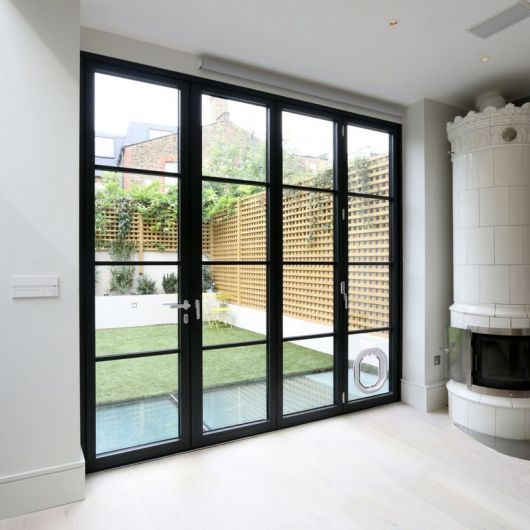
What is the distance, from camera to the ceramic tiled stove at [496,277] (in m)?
3.13

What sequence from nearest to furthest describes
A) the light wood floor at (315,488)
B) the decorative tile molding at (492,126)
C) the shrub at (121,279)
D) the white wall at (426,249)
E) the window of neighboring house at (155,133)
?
the light wood floor at (315,488) < the shrub at (121,279) < the window of neighboring house at (155,133) < the decorative tile molding at (492,126) < the white wall at (426,249)

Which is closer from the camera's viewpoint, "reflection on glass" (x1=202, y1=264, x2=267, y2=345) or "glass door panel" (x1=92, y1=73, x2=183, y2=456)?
"glass door panel" (x1=92, y1=73, x2=183, y2=456)

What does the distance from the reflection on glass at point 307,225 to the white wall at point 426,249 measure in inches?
33.1

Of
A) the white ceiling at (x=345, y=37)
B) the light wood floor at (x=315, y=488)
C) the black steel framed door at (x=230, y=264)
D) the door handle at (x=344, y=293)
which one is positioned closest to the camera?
the light wood floor at (x=315, y=488)

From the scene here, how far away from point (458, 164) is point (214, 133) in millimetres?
2074

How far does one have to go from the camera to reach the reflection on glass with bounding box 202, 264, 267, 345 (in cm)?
297

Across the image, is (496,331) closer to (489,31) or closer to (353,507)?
(353,507)

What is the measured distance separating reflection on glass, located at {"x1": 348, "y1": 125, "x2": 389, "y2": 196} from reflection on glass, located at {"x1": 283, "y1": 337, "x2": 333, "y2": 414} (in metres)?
1.45

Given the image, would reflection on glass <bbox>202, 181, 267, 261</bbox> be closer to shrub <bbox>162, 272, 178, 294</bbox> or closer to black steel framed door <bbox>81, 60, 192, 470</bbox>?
black steel framed door <bbox>81, 60, 192, 470</bbox>

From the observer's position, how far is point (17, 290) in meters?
2.16

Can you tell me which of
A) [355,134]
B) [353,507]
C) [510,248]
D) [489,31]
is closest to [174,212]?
[355,134]

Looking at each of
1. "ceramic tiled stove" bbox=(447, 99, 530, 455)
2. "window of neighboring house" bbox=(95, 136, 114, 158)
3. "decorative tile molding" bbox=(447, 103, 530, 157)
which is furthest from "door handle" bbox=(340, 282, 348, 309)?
"window of neighboring house" bbox=(95, 136, 114, 158)

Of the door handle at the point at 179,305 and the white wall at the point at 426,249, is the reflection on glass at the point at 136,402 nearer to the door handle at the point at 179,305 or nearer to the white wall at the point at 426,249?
the door handle at the point at 179,305

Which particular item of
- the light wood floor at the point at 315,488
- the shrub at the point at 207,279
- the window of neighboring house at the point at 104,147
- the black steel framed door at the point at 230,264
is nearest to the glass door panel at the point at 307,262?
the black steel framed door at the point at 230,264
